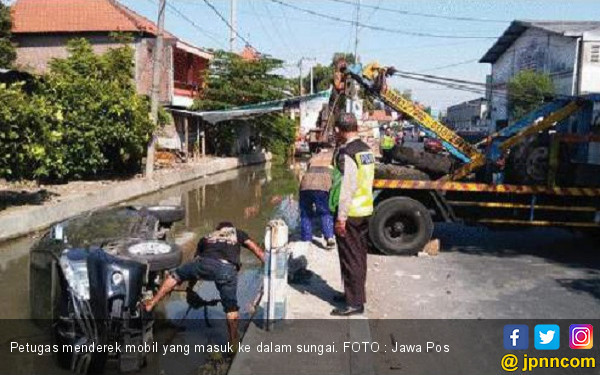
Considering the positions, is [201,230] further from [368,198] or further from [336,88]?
[368,198]

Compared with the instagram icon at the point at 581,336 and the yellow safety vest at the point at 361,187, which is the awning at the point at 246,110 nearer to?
the yellow safety vest at the point at 361,187

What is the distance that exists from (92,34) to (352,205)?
26038mm

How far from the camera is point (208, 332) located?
604cm

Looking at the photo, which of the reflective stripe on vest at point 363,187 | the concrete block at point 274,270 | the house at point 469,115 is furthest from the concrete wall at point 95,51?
the house at point 469,115

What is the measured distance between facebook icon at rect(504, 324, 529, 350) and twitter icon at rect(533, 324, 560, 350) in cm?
9

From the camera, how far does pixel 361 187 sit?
5.56m

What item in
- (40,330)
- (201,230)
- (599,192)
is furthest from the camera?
(201,230)

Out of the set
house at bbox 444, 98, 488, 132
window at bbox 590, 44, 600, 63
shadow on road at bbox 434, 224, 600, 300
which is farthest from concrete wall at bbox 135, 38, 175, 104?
house at bbox 444, 98, 488, 132

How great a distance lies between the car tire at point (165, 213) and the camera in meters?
7.84

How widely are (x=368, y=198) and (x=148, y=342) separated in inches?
90.9

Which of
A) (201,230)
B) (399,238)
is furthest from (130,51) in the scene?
(399,238)

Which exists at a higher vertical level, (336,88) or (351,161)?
(336,88)

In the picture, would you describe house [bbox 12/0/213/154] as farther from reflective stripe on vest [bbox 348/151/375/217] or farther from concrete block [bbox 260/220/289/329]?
concrete block [bbox 260/220/289/329]

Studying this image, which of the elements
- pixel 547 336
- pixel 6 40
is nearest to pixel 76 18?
pixel 6 40
